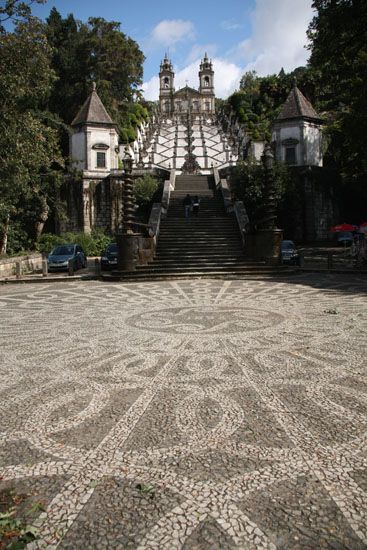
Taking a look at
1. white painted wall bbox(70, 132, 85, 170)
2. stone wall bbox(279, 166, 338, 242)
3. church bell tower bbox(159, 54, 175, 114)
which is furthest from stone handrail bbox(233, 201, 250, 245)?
church bell tower bbox(159, 54, 175, 114)

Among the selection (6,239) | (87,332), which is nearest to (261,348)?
(87,332)

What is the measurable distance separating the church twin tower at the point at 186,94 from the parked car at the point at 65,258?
311ft

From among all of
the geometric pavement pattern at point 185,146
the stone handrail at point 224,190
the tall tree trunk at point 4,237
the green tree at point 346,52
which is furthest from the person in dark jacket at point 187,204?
the geometric pavement pattern at point 185,146

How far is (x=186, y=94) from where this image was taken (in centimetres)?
11600

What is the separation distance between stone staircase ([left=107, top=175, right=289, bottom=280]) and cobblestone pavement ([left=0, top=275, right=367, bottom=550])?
9241mm

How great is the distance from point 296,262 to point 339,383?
18.1 m

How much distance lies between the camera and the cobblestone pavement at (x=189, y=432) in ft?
8.07

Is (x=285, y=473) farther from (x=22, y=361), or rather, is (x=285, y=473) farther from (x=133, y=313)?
(x=133, y=313)

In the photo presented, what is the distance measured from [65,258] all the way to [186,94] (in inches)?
4239

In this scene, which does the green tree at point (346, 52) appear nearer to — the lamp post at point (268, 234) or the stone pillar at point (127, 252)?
the lamp post at point (268, 234)

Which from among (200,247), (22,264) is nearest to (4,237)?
(22,264)

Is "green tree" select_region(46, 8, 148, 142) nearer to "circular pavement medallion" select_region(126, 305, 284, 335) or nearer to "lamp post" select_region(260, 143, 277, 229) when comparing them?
"lamp post" select_region(260, 143, 277, 229)

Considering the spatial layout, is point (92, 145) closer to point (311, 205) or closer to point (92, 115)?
point (92, 115)

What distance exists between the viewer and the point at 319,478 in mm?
2889
